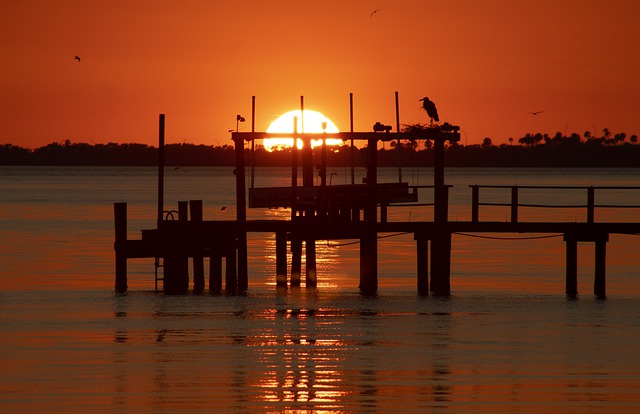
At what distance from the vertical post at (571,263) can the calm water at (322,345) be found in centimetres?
93

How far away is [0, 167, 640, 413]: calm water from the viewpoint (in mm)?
20234

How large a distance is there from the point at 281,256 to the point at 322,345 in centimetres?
1065

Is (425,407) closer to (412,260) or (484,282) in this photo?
(484,282)

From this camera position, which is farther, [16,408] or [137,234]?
[137,234]

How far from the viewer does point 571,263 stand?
115 feet

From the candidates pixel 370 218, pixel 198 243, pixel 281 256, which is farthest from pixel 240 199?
pixel 370 218

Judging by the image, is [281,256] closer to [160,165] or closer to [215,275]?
[215,275]

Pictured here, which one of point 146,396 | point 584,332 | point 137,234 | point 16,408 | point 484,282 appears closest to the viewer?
point 16,408

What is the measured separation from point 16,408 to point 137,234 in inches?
2012

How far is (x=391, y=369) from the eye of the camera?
22984mm

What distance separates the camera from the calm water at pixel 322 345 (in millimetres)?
20234

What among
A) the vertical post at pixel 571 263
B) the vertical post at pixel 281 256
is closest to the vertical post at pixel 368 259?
the vertical post at pixel 281 256

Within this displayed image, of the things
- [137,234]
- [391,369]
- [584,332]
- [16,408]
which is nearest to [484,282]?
[584,332]

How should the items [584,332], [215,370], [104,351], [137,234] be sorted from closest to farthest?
[215,370] < [104,351] < [584,332] < [137,234]
